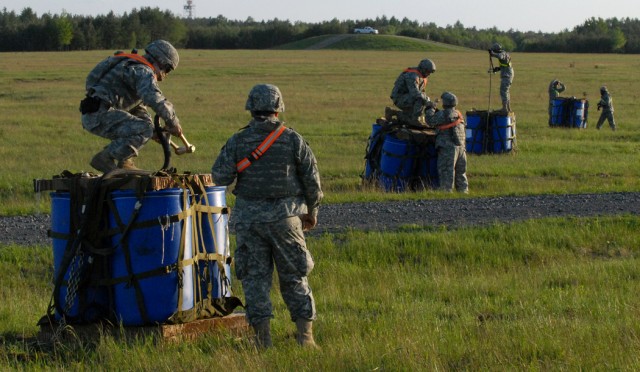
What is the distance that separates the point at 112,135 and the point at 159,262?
6.71 ft

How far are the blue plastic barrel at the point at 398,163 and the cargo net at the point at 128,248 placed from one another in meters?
9.45

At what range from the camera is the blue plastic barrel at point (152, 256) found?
6688 millimetres

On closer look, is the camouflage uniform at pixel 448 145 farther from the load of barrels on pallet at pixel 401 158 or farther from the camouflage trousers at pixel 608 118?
the camouflage trousers at pixel 608 118

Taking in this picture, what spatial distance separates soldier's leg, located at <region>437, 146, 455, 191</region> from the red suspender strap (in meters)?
9.34

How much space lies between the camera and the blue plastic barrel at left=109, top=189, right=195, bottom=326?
263 inches

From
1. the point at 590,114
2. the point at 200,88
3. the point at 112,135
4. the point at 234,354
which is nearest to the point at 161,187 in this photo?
the point at 234,354

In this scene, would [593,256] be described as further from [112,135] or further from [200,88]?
[200,88]

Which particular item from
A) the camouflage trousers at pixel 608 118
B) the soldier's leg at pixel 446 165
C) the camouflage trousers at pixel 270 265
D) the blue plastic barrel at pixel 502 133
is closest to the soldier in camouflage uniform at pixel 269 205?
the camouflage trousers at pixel 270 265

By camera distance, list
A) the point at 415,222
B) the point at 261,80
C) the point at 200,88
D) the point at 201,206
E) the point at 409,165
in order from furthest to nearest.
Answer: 1. the point at 261,80
2. the point at 200,88
3. the point at 409,165
4. the point at 415,222
5. the point at 201,206

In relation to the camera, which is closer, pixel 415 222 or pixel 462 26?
pixel 415 222

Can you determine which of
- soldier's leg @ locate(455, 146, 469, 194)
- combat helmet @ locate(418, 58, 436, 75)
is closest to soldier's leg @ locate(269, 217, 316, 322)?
soldier's leg @ locate(455, 146, 469, 194)

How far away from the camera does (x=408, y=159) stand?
1641cm

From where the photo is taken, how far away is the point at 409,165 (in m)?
16.4

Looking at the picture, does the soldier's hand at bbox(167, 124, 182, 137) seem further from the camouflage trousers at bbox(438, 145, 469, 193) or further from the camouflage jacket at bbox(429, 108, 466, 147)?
the camouflage trousers at bbox(438, 145, 469, 193)
